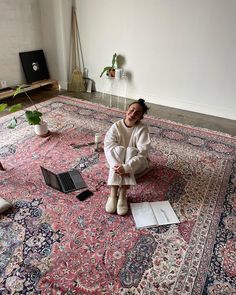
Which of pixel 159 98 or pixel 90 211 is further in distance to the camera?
pixel 159 98

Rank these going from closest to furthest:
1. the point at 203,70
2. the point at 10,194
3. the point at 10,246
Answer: the point at 10,246 < the point at 10,194 < the point at 203,70

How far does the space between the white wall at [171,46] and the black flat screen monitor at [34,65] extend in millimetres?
862

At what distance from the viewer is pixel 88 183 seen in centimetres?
211

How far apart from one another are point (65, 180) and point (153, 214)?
83 centimetres

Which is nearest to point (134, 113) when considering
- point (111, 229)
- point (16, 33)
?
point (111, 229)

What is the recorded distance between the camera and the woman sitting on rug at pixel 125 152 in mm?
1802

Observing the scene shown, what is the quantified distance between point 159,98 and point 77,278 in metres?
3.22

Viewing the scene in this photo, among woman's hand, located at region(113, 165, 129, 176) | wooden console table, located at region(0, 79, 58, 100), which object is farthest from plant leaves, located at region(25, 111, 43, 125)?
wooden console table, located at region(0, 79, 58, 100)

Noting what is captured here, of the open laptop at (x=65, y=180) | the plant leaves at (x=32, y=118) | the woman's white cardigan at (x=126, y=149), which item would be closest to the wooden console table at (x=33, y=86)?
the plant leaves at (x=32, y=118)

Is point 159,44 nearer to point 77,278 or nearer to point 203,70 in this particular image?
point 203,70

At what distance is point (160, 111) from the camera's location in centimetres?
374

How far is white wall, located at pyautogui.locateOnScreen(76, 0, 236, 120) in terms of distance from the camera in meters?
3.23

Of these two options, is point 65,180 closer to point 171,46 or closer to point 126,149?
point 126,149

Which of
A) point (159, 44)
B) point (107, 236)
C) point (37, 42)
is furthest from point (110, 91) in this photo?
point (107, 236)
